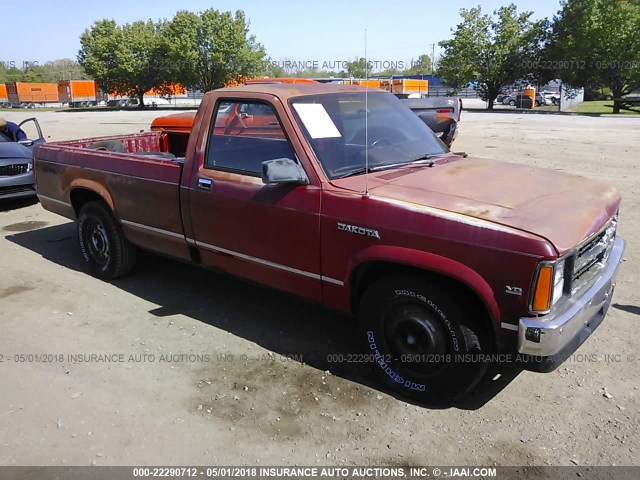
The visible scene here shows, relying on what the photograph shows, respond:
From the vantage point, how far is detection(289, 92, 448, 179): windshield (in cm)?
372

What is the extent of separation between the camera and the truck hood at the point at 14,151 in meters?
8.71

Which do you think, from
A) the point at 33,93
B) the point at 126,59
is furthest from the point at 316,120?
the point at 33,93

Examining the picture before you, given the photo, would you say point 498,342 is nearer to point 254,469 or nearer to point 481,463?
point 481,463

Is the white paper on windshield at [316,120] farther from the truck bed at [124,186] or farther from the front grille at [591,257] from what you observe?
the front grille at [591,257]

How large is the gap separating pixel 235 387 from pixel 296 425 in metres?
0.59

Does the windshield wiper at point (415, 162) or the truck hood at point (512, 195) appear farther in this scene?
the windshield wiper at point (415, 162)

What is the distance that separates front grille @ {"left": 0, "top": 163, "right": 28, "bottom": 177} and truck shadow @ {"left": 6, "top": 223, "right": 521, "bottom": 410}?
309 cm

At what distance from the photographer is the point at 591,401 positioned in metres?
3.38

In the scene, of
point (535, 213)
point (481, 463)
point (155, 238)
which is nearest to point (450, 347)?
point (481, 463)

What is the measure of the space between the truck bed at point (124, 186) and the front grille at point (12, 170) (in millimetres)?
3129

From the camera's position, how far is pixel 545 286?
2.73m

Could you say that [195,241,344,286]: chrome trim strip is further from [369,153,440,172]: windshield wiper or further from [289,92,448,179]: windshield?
[369,153,440,172]: windshield wiper

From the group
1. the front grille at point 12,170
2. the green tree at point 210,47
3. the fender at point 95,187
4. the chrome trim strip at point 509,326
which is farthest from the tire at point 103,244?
the green tree at point 210,47

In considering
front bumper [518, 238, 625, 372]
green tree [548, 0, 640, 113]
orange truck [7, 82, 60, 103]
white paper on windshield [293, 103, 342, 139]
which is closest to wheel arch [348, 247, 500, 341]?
front bumper [518, 238, 625, 372]
